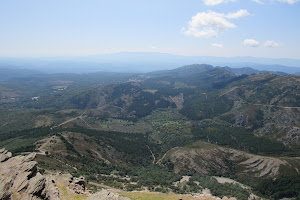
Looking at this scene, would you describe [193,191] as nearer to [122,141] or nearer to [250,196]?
[250,196]

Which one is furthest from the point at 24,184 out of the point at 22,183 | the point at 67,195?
the point at 67,195

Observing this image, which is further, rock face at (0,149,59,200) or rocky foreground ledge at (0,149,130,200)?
rocky foreground ledge at (0,149,130,200)

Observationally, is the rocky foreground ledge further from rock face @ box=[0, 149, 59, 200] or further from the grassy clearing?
the grassy clearing

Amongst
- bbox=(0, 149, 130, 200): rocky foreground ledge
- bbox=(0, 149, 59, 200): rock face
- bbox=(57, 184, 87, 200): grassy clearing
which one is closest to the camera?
bbox=(0, 149, 59, 200): rock face

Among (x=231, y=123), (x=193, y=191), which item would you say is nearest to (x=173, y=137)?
(x=231, y=123)

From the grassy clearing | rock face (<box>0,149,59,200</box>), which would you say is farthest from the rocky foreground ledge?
the grassy clearing

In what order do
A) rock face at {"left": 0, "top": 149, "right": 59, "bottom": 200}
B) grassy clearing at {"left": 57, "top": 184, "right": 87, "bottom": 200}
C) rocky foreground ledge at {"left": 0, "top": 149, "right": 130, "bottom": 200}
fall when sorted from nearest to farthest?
rock face at {"left": 0, "top": 149, "right": 59, "bottom": 200} → rocky foreground ledge at {"left": 0, "top": 149, "right": 130, "bottom": 200} → grassy clearing at {"left": 57, "top": 184, "right": 87, "bottom": 200}

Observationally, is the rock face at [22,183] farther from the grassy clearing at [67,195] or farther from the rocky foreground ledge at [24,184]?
the grassy clearing at [67,195]

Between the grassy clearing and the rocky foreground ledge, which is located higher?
the rocky foreground ledge
